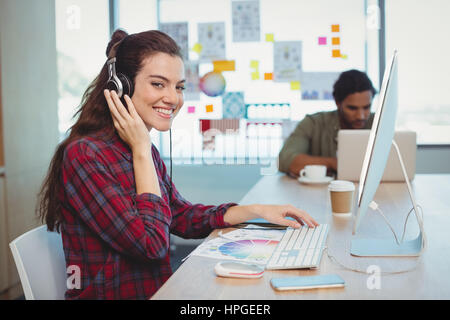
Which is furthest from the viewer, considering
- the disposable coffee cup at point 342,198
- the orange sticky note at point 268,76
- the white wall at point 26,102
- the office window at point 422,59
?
the orange sticky note at point 268,76

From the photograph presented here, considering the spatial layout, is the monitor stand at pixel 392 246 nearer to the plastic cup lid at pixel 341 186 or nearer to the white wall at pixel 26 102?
the plastic cup lid at pixel 341 186

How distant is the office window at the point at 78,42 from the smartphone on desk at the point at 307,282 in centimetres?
298

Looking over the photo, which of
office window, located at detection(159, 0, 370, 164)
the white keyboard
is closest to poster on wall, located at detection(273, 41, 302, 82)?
office window, located at detection(159, 0, 370, 164)

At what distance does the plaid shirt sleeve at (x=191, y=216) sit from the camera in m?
1.33

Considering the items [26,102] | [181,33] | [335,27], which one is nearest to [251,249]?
[26,102]

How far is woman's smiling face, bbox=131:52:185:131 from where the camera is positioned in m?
1.24

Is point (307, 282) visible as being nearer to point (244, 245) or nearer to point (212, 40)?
point (244, 245)

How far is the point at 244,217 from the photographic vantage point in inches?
51.6

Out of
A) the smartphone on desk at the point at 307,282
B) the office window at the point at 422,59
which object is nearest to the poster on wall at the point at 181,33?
the office window at the point at 422,59

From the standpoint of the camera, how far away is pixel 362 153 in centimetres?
208

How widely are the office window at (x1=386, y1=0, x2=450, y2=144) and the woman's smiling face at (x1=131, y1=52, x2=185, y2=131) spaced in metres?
2.36

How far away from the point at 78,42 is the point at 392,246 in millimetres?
3022
